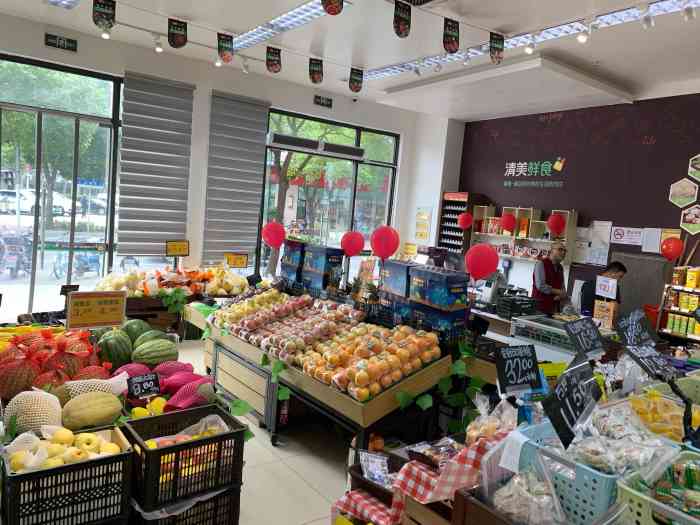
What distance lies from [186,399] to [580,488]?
176 cm

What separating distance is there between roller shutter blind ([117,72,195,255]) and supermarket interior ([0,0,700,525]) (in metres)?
0.03

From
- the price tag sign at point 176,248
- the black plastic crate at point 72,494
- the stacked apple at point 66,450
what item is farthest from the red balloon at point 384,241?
the price tag sign at point 176,248

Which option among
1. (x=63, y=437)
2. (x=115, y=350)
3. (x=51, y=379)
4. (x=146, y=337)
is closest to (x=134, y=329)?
(x=146, y=337)

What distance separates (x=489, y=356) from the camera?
336cm

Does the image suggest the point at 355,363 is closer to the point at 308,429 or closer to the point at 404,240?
the point at 308,429

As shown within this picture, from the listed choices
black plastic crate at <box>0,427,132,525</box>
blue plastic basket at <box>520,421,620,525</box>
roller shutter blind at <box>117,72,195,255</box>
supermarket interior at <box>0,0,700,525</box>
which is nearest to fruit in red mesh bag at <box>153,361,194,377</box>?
supermarket interior at <box>0,0,700,525</box>

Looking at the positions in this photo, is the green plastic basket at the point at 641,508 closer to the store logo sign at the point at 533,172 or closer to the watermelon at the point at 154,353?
the watermelon at the point at 154,353

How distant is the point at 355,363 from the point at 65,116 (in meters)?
5.46

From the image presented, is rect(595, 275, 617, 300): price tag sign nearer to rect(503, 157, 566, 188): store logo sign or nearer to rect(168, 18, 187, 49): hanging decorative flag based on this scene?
rect(503, 157, 566, 188): store logo sign

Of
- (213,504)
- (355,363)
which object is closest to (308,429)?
(355,363)

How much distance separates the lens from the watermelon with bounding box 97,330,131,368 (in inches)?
125

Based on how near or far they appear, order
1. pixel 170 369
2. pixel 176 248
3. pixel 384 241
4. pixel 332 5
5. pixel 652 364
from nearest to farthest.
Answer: pixel 652 364 < pixel 170 369 < pixel 332 5 < pixel 384 241 < pixel 176 248

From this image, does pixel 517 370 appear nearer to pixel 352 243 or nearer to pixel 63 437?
pixel 63 437

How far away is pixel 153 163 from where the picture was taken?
7012 millimetres
